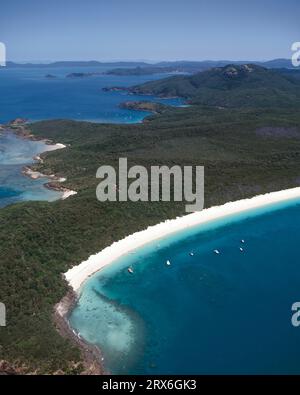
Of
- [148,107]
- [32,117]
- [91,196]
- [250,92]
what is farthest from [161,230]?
[250,92]

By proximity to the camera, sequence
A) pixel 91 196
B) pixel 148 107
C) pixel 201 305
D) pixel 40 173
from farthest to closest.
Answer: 1. pixel 148 107
2. pixel 40 173
3. pixel 91 196
4. pixel 201 305

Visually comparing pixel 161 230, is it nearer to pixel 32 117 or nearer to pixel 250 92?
pixel 32 117

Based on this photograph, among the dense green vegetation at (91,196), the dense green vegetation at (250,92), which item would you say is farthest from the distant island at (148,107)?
the dense green vegetation at (91,196)

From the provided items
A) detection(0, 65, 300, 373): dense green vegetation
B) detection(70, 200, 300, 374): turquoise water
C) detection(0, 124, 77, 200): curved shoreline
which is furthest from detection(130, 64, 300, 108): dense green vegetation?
detection(70, 200, 300, 374): turquoise water

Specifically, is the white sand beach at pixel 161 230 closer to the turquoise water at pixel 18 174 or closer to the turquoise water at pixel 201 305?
the turquoise water at pixel 201 305

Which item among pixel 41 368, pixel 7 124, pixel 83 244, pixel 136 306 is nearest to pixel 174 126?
pixel 7 124
